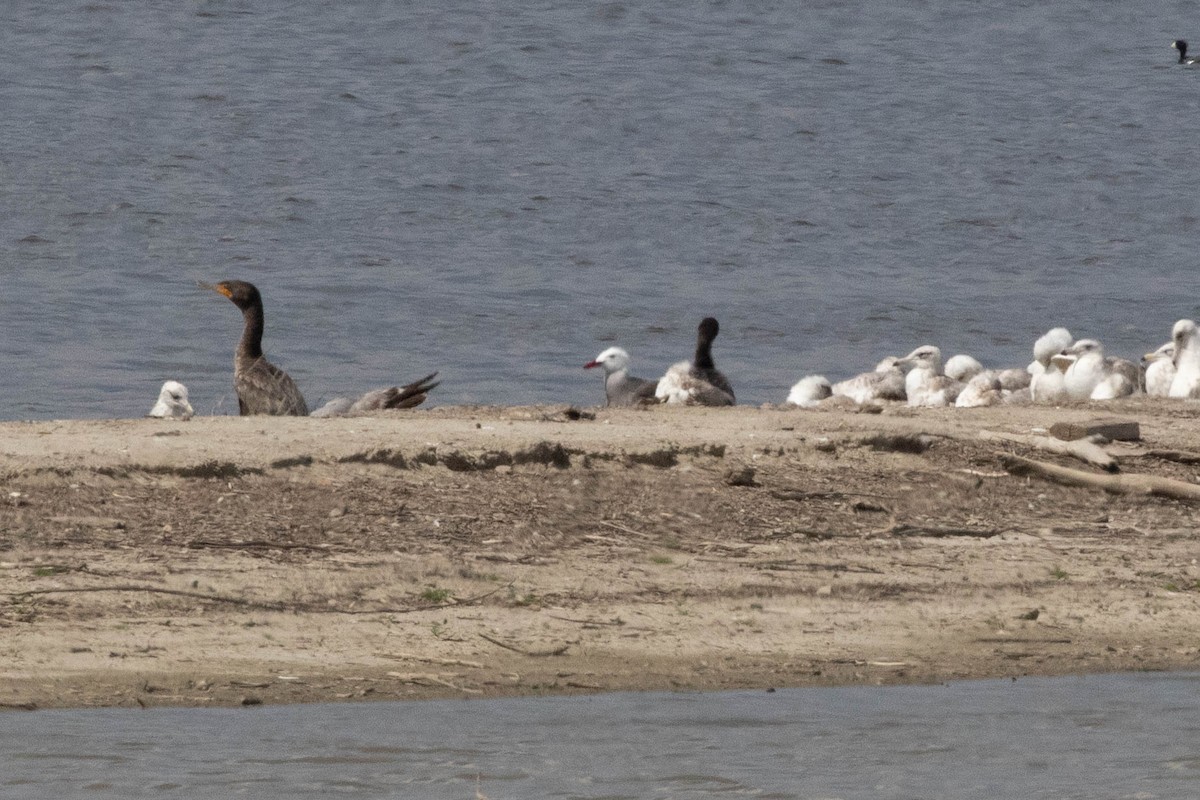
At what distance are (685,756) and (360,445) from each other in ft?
11.5

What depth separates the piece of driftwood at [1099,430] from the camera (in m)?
11.0

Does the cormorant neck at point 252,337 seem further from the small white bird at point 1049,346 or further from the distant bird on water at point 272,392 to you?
the small white bird at point 1049,346

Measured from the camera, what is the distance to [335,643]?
24.6 feet

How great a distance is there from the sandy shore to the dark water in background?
5.91 metres

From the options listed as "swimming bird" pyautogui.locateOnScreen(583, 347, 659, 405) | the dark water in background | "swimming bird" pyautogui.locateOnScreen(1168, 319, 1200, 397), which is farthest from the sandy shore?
the dark water in background

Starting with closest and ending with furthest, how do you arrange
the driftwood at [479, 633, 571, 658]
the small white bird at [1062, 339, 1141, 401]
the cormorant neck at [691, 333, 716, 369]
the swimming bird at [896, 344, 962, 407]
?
the driftwood at [479, 633, 571, 658], the small white bird at [1062, 339, 1141, 401], the swimming bird at [896, 344, 962, 407], the cormorant neck at [691, 333, 716, 369]

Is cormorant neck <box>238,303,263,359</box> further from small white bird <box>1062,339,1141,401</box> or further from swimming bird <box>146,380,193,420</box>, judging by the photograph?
small white bird <box>1062,339,1141,401</box>

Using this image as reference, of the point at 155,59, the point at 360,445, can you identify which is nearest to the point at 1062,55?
the point at 155,59

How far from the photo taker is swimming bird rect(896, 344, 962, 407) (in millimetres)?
15625

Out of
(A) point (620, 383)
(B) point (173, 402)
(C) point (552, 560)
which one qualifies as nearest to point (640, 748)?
(C) point (552, 560)

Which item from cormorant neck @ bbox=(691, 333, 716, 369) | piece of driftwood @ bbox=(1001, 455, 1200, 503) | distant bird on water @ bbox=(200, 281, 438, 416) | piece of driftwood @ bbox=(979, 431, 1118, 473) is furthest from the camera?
cormorant neck @ bbox=(691, 333, 716, 369)

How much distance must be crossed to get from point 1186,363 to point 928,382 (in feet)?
6.06

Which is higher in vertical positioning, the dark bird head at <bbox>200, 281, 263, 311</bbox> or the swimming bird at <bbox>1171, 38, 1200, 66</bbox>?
the swimming bird at <bbox>1171, 38, 1200, 66</bbox>

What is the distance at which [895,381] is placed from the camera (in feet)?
53.5
